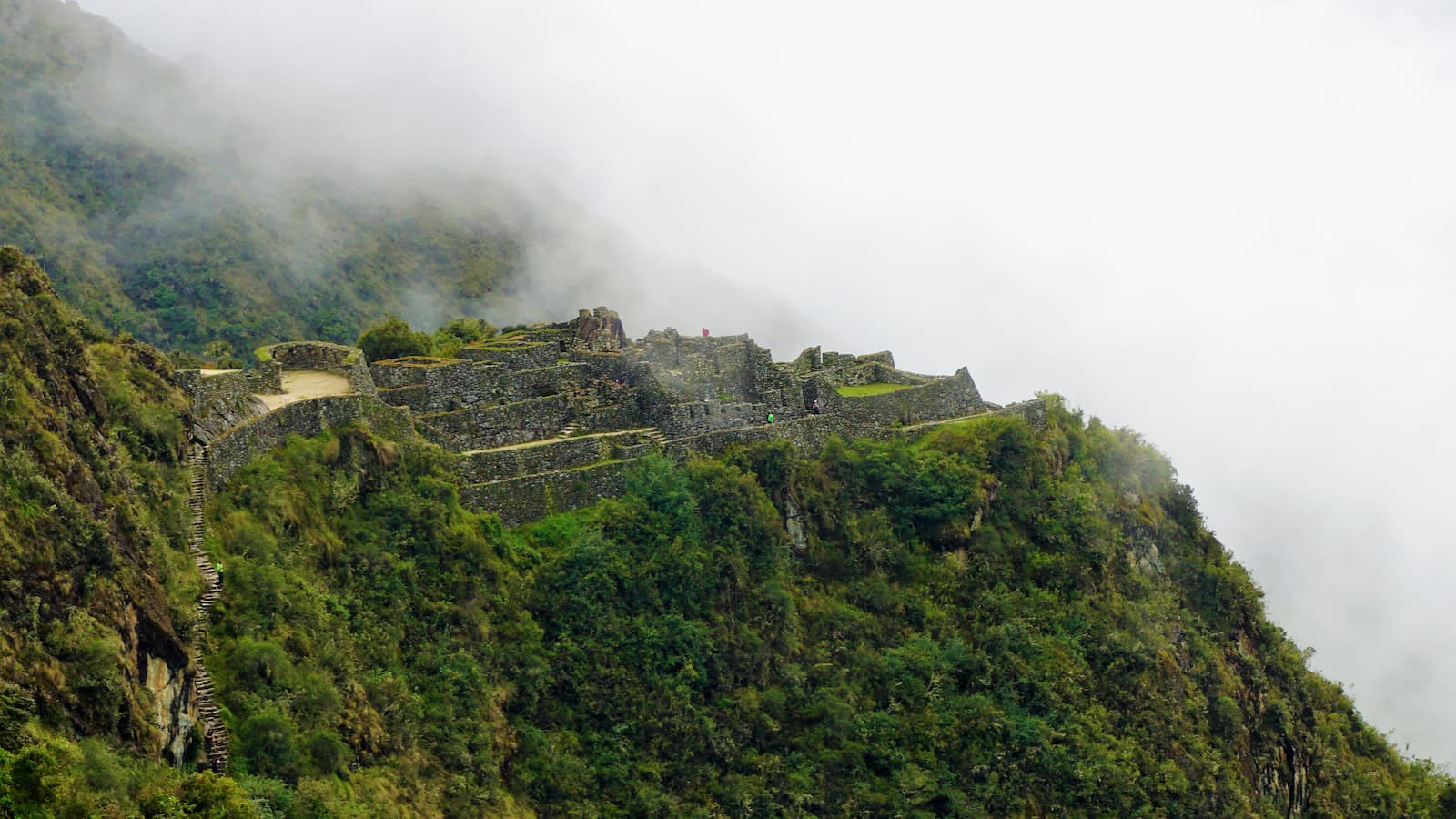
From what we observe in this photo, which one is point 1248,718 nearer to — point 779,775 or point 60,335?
point 779,775

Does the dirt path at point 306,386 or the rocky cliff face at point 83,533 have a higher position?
the dirt path at point 306,386

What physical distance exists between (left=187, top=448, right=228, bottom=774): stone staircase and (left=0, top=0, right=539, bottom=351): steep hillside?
54647 millimetres

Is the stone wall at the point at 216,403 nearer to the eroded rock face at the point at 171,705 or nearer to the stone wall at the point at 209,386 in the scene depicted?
the stone wall at the point at 209,386

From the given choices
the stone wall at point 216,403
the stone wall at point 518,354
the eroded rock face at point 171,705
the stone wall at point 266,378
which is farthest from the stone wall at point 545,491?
the eroded rock face at point 171,705

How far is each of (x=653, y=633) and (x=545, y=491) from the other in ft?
16.0

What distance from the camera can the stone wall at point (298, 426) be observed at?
104 feet

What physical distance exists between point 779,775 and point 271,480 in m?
14.5

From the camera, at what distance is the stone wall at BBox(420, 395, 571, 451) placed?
132 feet

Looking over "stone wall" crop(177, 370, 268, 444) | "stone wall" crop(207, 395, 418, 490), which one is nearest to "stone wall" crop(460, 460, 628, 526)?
"stone wall" crop(207, 395, 418, 490)

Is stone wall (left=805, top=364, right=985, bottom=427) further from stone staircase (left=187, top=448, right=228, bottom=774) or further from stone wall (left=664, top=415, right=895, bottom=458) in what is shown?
stone staircase (left=187, top=448, right=228, bottom=774)

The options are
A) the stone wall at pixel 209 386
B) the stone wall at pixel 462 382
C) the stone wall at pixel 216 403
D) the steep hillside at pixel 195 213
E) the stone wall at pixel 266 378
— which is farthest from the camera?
the steep hillside at pixel 195 213

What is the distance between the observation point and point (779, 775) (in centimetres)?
3766

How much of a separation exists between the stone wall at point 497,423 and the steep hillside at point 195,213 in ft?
149

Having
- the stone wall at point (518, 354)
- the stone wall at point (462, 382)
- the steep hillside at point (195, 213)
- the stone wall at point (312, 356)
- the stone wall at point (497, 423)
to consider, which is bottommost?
the stone wall at point (497, 423)
